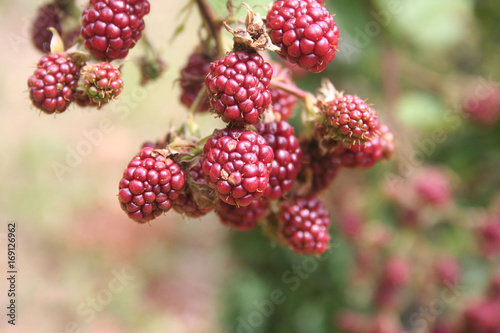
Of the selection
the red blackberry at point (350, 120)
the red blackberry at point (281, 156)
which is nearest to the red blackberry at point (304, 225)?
the red blackberry at point (281, 156)

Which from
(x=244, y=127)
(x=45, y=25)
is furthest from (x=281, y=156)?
(x=45, y=25)

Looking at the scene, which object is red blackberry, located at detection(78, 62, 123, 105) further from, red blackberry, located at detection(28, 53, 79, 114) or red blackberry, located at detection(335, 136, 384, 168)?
red blackberry, located at detection(335, 136, 384, 168)

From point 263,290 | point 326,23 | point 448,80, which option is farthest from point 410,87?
point 326,23

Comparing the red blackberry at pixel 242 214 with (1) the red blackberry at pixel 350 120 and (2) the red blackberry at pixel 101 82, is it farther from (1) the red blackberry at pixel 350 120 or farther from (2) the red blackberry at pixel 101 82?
(2) the red blackberry at pixel 101 82

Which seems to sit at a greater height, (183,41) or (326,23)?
(326,23)

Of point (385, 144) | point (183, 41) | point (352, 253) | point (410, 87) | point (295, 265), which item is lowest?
point (183, 41)

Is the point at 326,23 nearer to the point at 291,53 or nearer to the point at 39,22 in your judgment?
the point at 291,53

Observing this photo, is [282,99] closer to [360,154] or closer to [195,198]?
[360,154]

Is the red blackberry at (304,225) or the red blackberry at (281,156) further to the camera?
the red blackberry at (304,225)
